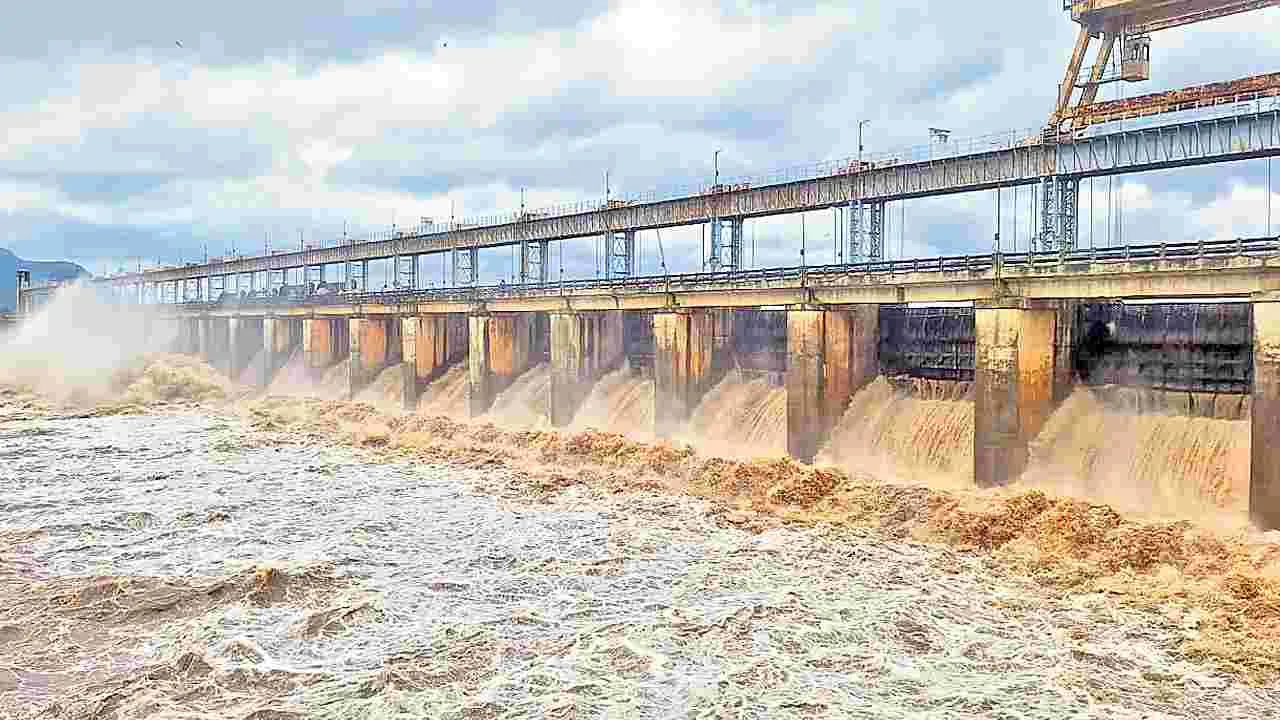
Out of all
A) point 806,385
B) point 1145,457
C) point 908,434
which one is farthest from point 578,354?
point 1145,457

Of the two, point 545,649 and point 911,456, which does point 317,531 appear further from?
point 911,456

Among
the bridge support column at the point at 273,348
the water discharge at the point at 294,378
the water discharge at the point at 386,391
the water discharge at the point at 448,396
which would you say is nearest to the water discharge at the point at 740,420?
the water discharge at the point at 448,396

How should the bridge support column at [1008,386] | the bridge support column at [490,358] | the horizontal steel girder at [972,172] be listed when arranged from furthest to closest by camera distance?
the bridge support column at [490,358]
the horizontal steel girder at [972,172]
the bridge support column at [1008,386]

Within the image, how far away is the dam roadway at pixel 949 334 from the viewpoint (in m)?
21.2

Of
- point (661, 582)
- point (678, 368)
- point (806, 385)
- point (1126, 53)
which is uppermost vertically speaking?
point (1126, 53)

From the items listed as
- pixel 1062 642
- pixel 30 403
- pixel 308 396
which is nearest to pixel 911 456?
pixel 1062 642

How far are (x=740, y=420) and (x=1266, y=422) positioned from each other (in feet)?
53.3

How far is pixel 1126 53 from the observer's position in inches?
1551

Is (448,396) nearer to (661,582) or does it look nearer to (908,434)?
(908,434)

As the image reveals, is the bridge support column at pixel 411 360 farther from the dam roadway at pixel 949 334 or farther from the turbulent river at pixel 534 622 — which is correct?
the turbulent river at pixel 534 622

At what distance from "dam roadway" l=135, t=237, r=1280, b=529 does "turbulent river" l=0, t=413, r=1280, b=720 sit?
5930 millimetres

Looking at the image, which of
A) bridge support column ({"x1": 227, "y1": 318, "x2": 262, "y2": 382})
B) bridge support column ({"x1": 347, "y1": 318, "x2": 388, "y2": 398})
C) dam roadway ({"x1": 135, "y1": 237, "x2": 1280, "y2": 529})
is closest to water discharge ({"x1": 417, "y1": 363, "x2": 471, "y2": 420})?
dam roadway ({"x1": 135, "y1": 237, "x2": 1280, "y2": 529})

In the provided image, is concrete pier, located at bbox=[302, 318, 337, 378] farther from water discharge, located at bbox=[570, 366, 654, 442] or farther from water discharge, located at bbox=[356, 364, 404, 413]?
water discharge, located at bbox=[570, 366, 654, 442]

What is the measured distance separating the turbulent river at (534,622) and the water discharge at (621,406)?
9.85 meters
